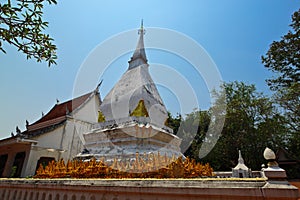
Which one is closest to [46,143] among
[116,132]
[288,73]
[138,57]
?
[116,132]

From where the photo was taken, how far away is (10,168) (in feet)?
41.7

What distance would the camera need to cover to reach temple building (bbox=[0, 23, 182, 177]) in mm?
7434

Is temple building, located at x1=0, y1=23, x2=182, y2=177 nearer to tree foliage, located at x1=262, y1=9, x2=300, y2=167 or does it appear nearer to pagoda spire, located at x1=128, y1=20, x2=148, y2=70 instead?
pagoda spire, located at x1=128, y1=20, x2=148, y2=70

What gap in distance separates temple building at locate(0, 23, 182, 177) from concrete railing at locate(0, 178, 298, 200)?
8.71ft

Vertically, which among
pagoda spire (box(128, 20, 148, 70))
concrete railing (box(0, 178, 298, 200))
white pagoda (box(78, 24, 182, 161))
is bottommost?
concrete railing (box(0, 178, 298, 200))

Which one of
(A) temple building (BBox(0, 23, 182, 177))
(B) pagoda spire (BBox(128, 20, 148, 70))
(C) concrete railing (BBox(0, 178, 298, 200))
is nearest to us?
(C) concrete railing (BBox(0, 178, 298, 200))

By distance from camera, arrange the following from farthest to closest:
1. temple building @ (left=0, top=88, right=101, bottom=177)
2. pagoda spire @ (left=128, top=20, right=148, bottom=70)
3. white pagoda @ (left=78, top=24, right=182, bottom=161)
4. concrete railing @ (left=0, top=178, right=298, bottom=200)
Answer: pagoda spire @ (left=128, top=20, right=148, bottom=70) < temple building @ (left=0, top=88, right=101, bottom=177) < white pagoda @ (left=78, top=24, right=182, bottom=161) < concrete railing @ (left=0, top=178, right=298, bottom=200)

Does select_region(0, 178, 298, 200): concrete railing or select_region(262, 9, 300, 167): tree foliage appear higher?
select_region(262, 9, 300, 167): tree foliage

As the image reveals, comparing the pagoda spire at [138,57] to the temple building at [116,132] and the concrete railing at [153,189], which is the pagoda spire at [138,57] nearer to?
the temple building at [116,132]

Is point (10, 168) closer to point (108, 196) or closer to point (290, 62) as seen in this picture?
point (108, 196)

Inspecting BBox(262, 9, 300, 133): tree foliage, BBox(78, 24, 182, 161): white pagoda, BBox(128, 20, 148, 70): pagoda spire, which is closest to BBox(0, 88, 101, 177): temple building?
BBox(78, 24, 182, 161): white pagoda

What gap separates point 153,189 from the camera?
2.98m

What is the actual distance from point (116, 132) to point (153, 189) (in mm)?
5084

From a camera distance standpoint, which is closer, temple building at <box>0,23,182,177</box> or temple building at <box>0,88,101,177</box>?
temple building at <box>0,23,182,177</box>
